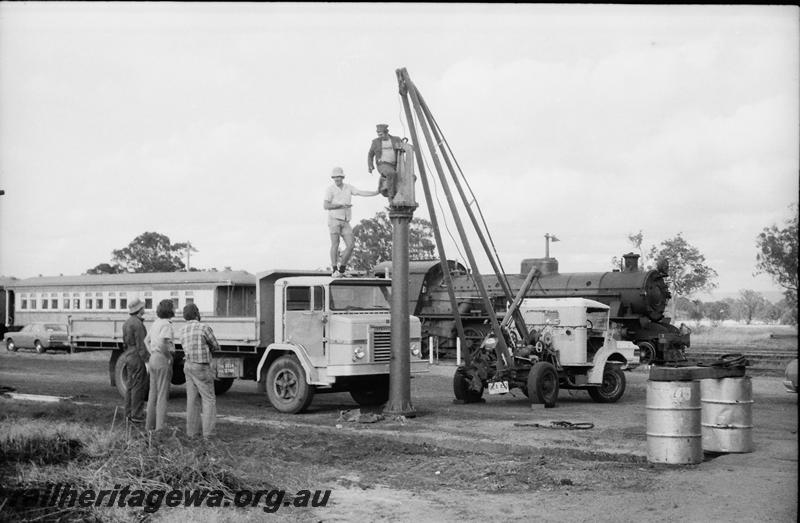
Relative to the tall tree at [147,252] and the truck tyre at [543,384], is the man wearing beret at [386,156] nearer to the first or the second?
the truck tyre at [543,384]

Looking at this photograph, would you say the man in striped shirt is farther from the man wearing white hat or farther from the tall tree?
the tall tree

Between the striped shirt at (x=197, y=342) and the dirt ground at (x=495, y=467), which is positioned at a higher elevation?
the striped shirt at (x=197, y=342)

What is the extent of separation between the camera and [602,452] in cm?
962

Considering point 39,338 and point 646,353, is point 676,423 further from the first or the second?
point 39,338

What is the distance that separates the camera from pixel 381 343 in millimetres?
13305

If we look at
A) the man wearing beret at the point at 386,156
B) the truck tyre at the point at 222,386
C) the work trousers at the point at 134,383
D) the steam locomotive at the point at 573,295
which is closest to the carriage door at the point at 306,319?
the man wearing beret at the point at 386,156

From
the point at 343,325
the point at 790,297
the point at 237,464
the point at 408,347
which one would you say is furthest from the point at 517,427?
the point at 790,297

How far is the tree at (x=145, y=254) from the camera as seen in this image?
57438 millimetres

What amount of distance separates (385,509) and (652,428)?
332 cm

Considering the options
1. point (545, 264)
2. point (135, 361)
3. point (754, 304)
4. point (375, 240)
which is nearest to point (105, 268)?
point (375, 240)

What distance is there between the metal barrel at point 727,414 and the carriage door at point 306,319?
5801 millimetres

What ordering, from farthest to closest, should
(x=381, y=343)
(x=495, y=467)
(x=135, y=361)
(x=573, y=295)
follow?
(x=573, y=295) < (x=381, y=343) < (x=135, y=361) < (x=495, y=467)

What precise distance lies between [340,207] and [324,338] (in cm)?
212

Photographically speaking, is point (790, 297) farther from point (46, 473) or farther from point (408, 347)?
point (46, 473)
